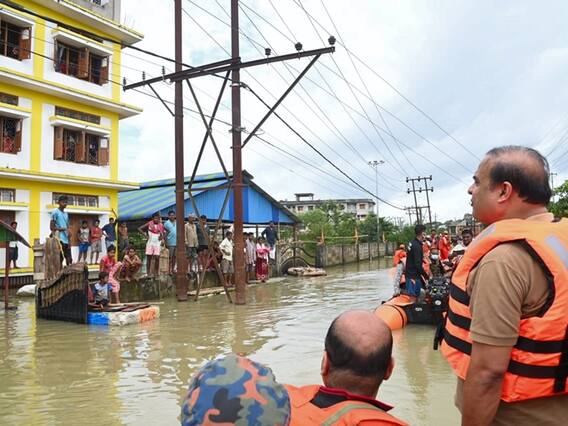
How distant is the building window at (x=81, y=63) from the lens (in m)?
20.8

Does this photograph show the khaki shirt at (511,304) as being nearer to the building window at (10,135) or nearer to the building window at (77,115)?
the building window at (10,135)

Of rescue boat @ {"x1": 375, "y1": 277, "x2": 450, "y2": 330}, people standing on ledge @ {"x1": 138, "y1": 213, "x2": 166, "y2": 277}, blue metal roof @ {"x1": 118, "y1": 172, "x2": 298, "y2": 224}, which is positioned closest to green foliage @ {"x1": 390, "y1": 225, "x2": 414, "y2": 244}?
blue metal roof @ {"x1": 118, "y1": 172, "x2": 298, "y2": 224}

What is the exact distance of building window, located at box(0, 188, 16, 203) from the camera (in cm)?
1850

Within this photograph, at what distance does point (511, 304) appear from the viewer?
1.95 metres

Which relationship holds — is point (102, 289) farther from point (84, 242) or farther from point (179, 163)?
point (84, 242)

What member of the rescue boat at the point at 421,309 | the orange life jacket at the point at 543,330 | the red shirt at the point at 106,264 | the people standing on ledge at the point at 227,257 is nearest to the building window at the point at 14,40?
the people standing on ledge at the point at 227,257

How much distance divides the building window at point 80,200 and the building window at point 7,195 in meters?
1.75

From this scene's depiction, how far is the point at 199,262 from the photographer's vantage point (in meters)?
18.8

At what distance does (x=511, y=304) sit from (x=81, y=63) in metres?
22.6

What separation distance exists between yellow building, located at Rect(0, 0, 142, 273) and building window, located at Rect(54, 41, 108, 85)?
4cm

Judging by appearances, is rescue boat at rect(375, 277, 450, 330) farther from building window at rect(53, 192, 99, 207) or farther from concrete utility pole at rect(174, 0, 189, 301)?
building window at rect(53, 192, 99, 207)

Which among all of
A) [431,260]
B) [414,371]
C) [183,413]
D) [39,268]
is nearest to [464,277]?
[183,413]

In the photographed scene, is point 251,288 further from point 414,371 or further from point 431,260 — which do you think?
point 414,371

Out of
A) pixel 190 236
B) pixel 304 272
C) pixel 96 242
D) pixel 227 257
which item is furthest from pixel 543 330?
pixel 304 272
